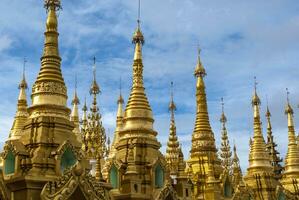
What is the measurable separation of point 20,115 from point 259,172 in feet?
47.4

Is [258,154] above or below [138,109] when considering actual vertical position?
below

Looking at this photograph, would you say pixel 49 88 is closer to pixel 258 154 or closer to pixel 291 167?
pixel 258 154

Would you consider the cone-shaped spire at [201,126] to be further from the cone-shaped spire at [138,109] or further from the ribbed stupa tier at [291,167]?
the ribbed stupa tier at [291,167]

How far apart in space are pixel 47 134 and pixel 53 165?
4.66 ft

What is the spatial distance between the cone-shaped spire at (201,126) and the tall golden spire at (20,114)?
9691 millimetres

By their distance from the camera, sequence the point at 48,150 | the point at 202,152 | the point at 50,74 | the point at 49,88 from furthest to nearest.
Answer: the point at 202,152
the point at 50,74
the point at 49,88
the point at 48,150

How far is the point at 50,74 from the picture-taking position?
77.3 feet

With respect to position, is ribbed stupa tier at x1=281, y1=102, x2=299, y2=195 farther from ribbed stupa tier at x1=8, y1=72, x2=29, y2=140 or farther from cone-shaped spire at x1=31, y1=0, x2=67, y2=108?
cone-shaped spire at x1=31, y1=0, x2=67, y2=108

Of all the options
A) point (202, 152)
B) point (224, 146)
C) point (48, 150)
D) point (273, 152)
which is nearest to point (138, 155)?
point (48, 150)

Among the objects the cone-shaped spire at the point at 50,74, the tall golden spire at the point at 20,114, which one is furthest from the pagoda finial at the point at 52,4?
the tall golden spire at the point at 20,114

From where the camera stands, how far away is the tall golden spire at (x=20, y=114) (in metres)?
30.5

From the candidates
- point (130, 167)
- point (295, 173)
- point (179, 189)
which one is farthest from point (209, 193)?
point (295, 173)

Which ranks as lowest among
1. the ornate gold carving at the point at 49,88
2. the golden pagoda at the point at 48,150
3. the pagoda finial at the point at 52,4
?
the golden pagoda at the point at 48,150

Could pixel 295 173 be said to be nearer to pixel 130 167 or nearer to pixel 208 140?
pixel 208 140
